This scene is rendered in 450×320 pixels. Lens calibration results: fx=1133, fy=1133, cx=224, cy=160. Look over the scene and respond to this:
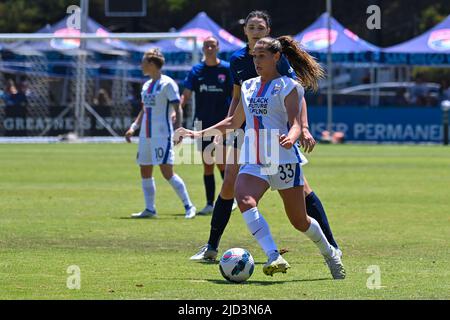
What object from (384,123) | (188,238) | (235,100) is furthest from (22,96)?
(235,100)

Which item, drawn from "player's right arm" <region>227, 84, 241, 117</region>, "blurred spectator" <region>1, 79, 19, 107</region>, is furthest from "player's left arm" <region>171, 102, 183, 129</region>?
"blurred spectator" <region>1, 79, 19, 107</region>

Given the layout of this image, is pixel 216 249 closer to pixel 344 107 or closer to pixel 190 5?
pixel 344 107

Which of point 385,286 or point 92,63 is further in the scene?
point 92,63

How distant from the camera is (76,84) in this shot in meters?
40.9

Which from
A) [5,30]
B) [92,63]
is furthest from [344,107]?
[5,30]

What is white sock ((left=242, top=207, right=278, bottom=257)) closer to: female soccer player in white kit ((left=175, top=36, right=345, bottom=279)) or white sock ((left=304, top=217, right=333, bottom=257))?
female soccer player in white kit ((left=175, top=36, right=345, bottom=279))

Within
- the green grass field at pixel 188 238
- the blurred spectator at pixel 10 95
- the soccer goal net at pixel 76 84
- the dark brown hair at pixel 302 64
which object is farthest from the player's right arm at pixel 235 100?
the blurred spectator at pixel 10 95

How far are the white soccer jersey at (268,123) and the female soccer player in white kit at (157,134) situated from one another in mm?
6296

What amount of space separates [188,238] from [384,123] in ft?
88.4

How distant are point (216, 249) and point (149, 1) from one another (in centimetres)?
5436

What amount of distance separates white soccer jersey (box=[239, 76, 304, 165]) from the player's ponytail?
0.68 m

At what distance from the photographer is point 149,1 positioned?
64625mm

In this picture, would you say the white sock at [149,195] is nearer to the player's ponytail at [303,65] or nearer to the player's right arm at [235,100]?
the player's right arm at [235,100]

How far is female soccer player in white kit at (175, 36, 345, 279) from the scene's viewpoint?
9586 millimetres
